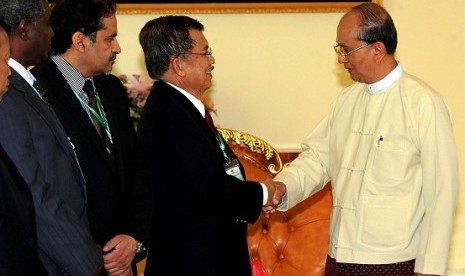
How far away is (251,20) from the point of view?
5715 mm

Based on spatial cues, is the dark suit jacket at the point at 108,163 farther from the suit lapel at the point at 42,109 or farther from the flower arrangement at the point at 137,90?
the flower arrangement at the point at 137,90

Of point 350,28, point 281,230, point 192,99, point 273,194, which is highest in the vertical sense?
point 350,28

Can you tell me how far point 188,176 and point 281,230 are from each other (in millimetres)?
1209

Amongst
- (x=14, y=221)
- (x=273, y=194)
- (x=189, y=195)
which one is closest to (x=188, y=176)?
(x=189, y=195)

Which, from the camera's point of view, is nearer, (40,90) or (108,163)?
(40,90)

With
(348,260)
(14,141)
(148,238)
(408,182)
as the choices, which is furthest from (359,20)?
(14,141)

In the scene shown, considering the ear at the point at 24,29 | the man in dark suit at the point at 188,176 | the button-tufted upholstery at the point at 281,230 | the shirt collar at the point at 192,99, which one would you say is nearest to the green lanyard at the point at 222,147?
the man in dark suit at the point at 188,176

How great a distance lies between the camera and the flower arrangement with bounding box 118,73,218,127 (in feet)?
17.1

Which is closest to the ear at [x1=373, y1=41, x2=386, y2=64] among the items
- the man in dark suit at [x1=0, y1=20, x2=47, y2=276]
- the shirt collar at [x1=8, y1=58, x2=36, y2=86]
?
the shirt collar at [x1=8, y1=58, x2=36, y2=86]

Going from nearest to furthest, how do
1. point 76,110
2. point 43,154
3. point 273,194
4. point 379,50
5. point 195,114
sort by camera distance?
point 43,154, point 76,110, point 379,50, point 195,114, point 273,194

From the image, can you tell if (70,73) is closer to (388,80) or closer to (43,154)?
(43,154)

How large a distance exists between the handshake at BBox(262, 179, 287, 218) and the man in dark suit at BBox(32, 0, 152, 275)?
2.06 ft

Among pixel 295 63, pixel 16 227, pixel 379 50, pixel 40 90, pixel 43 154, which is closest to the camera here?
pixel 16 227

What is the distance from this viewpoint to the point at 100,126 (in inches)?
158
